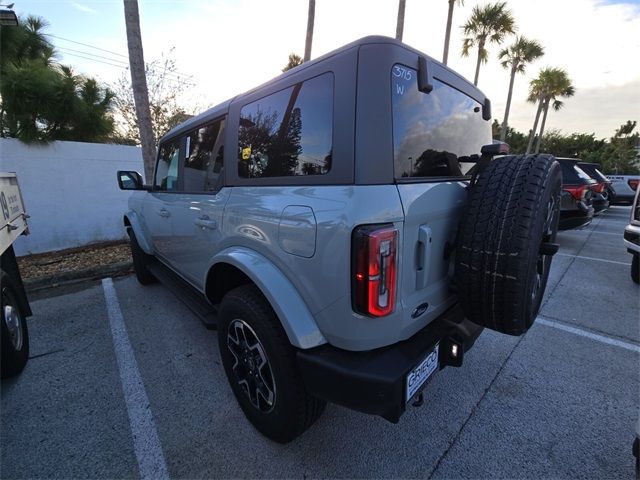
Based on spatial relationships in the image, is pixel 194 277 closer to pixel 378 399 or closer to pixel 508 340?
pixel 378 399

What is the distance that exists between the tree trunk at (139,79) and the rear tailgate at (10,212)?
7.96 ft

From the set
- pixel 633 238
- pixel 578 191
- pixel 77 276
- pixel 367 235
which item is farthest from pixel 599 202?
pixel 77 276

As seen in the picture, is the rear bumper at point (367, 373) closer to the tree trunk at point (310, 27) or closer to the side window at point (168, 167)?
the side window at point (168, 167)

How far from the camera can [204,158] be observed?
2.62 metres

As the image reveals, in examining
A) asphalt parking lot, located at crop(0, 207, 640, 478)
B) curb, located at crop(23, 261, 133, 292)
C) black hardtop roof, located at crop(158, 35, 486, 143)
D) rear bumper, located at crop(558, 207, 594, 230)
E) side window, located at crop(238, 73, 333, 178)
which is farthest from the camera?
rear bumper, located at crop(558, 207, 594, 230)

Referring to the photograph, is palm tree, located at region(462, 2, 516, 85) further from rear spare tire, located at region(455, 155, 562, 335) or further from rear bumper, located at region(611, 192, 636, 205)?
rear spare tire, located at region(455, 155, 562, 335)

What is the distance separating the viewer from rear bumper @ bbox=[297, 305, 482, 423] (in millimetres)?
1378

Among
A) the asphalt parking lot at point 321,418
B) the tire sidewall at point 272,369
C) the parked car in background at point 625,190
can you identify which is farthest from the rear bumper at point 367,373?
the parked car in background at point 625,190

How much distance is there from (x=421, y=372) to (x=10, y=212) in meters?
3.67

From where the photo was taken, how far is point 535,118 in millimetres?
27594

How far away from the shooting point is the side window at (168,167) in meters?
3.20

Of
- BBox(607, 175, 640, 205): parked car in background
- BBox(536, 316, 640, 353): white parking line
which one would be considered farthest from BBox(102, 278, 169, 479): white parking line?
BBox(607, 175, 640, 205): parked car in background

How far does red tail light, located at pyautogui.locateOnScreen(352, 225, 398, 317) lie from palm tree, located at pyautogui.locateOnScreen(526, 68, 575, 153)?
1198 inches

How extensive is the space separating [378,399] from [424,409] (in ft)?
3.41
